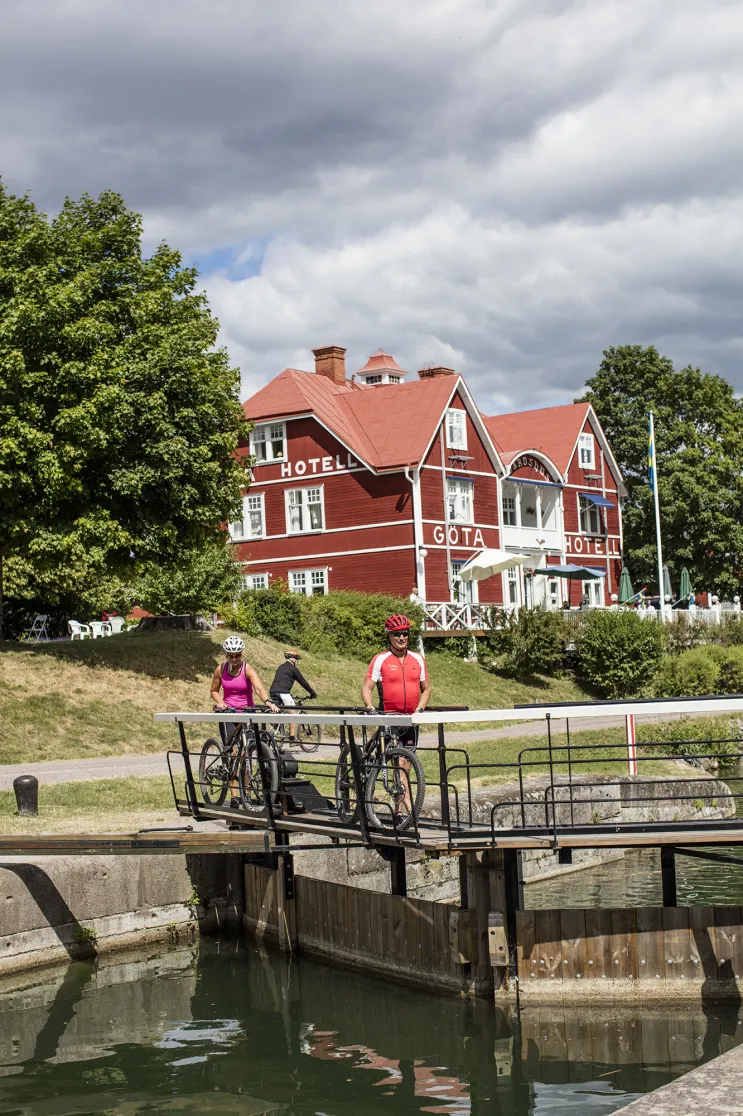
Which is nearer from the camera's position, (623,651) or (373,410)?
(623,651)

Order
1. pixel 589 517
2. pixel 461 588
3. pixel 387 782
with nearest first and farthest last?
1. pixel 387 782
2. pixel 461 588
3. pixel 589 517

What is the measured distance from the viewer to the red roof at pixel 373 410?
5016cm

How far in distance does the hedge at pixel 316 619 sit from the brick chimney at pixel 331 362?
18.9 meters

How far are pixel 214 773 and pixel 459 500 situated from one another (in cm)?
3782

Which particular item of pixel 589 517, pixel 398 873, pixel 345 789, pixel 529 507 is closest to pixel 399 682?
pixel 345 789

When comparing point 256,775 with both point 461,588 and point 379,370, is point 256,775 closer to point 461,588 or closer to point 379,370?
point 461,588

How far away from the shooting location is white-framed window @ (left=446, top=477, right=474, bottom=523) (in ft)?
168

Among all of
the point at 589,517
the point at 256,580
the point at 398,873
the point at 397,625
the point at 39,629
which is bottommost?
the point at 398,873

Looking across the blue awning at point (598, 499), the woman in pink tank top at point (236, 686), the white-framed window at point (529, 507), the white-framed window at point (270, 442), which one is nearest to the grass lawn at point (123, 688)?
the woman in pink tank top at point (236, 686)

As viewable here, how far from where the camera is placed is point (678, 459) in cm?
6500

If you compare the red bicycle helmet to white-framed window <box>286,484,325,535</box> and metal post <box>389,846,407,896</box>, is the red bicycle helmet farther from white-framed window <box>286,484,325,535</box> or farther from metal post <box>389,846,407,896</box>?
white-framed window <box>286,484,325,535</box>

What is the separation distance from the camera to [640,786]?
2148cm

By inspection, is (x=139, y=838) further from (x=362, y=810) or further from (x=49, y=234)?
(x=49, y=234)

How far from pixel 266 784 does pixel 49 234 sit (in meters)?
24.1
